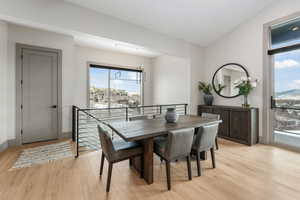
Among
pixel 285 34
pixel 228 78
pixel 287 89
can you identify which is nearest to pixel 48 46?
pixel 228 78

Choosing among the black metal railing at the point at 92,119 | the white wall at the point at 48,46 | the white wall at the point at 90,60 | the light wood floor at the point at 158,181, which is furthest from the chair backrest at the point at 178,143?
the white wall at the point at 90,60

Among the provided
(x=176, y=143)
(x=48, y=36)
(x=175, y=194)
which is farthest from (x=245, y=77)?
(x=48, y=36)

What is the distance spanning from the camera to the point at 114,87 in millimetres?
5945

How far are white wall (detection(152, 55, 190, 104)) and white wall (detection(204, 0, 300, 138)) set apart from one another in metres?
1.14

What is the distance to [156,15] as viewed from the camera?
338cm

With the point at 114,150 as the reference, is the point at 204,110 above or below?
above

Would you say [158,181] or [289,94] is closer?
[158,181]

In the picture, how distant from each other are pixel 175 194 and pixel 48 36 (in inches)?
178

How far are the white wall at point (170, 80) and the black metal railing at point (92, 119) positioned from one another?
1.73 feet

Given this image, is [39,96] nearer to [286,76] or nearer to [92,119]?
[92,119]

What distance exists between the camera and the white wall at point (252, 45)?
3.38 metres

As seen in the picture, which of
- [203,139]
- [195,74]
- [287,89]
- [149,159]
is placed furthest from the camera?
[195,74]

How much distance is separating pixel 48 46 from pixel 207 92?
4.77 meters

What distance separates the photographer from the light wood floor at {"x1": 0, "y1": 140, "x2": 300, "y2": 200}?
1.80m
